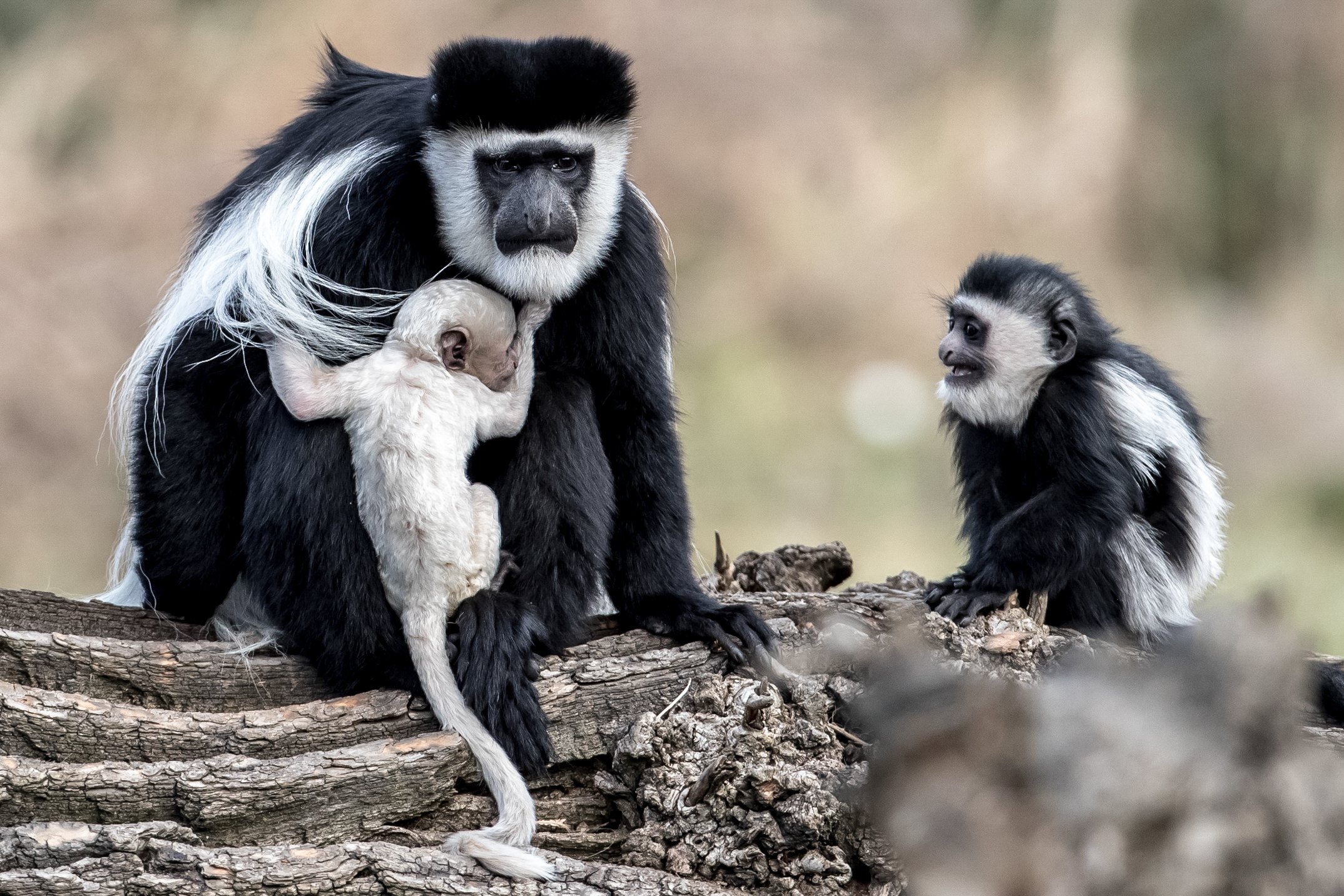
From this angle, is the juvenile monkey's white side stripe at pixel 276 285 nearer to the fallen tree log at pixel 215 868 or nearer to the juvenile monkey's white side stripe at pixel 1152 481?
the fallen tree log at pixel 215 868

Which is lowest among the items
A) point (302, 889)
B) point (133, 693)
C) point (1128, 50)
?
point (302, 889)

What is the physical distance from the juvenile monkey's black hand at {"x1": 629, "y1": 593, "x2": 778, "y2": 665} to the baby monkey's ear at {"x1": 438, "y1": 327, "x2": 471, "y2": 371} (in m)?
0.56

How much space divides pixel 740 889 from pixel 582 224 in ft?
3.88

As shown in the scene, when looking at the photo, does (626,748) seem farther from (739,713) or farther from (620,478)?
(620,478)

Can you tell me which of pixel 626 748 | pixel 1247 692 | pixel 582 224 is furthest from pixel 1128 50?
pixel 1247 692

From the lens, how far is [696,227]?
697 cm

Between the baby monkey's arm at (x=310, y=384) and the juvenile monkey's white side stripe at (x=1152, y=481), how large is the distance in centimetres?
149

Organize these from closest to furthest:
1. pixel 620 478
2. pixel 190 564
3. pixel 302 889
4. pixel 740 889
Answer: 1. pixel 302 889
2. pixel 740 889
3. pixel 190 564
4. pixel 620 478

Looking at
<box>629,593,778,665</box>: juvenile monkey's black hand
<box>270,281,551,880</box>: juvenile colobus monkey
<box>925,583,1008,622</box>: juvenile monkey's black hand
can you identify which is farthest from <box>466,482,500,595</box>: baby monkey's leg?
<box>925,583,1008,622</box>: juvenile monkey's black hand

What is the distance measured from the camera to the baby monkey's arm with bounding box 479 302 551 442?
2121mm

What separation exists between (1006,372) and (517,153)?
1.10 metres

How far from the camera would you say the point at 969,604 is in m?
2.38

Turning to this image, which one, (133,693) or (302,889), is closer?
(302,889)

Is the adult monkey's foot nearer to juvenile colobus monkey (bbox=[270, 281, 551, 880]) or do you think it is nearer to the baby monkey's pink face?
juvenile colobus monkey (bbox=[270, 281, 551, 880])
